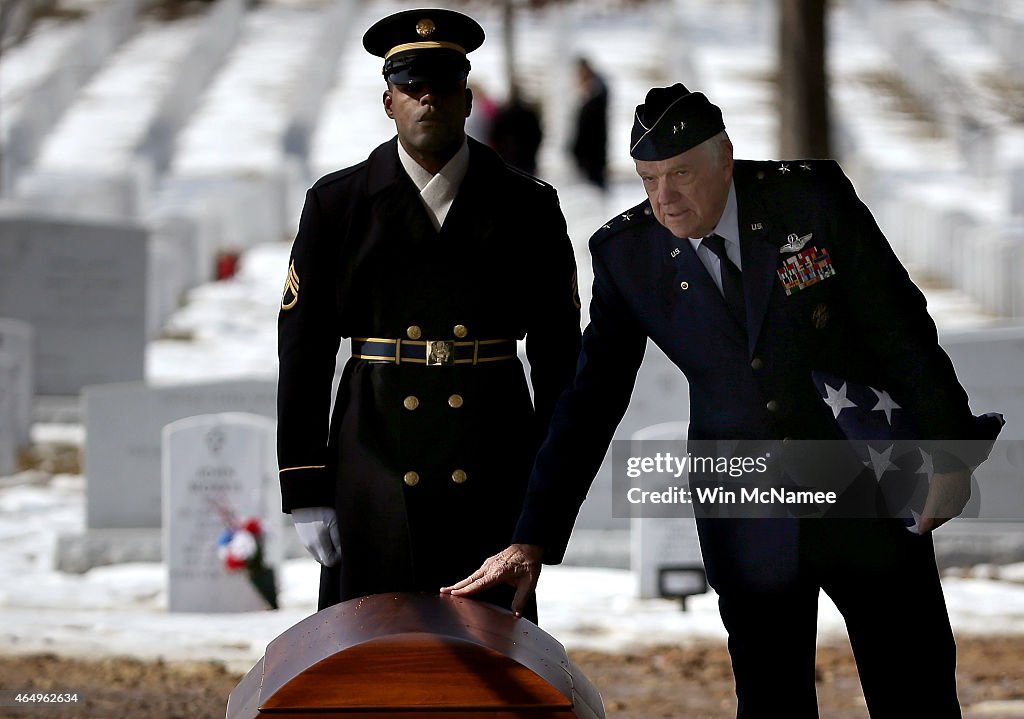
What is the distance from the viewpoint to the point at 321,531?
3684 mm

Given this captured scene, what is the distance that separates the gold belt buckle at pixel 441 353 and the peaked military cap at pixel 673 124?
0.73 m

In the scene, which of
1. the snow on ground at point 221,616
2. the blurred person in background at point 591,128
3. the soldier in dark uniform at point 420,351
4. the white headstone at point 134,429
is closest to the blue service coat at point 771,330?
the soldier in dark uniform at point 420,351

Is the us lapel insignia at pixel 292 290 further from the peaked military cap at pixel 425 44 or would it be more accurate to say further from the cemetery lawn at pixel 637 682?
the cemetery lawn at pixel 637 682

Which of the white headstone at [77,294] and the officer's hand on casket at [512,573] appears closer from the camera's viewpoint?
the officer's hand on casket at [512,573]

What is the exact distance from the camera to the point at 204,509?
275 inches

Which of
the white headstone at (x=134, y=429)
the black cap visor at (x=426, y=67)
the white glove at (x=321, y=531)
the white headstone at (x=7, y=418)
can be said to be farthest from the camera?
the white headstone at (x=7, y=418)

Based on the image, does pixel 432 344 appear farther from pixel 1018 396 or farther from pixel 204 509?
pixel 1018 396

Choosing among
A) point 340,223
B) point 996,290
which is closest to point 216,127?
point 996,290

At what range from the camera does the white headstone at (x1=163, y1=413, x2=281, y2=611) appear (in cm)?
696

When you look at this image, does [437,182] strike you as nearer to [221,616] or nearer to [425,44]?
[425,44]

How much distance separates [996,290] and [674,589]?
6431 millimetres

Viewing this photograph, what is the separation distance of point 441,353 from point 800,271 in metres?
0.88

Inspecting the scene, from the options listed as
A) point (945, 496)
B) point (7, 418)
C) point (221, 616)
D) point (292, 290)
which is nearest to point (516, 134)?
point (7, 418)

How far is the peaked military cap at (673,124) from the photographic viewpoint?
3.02m
